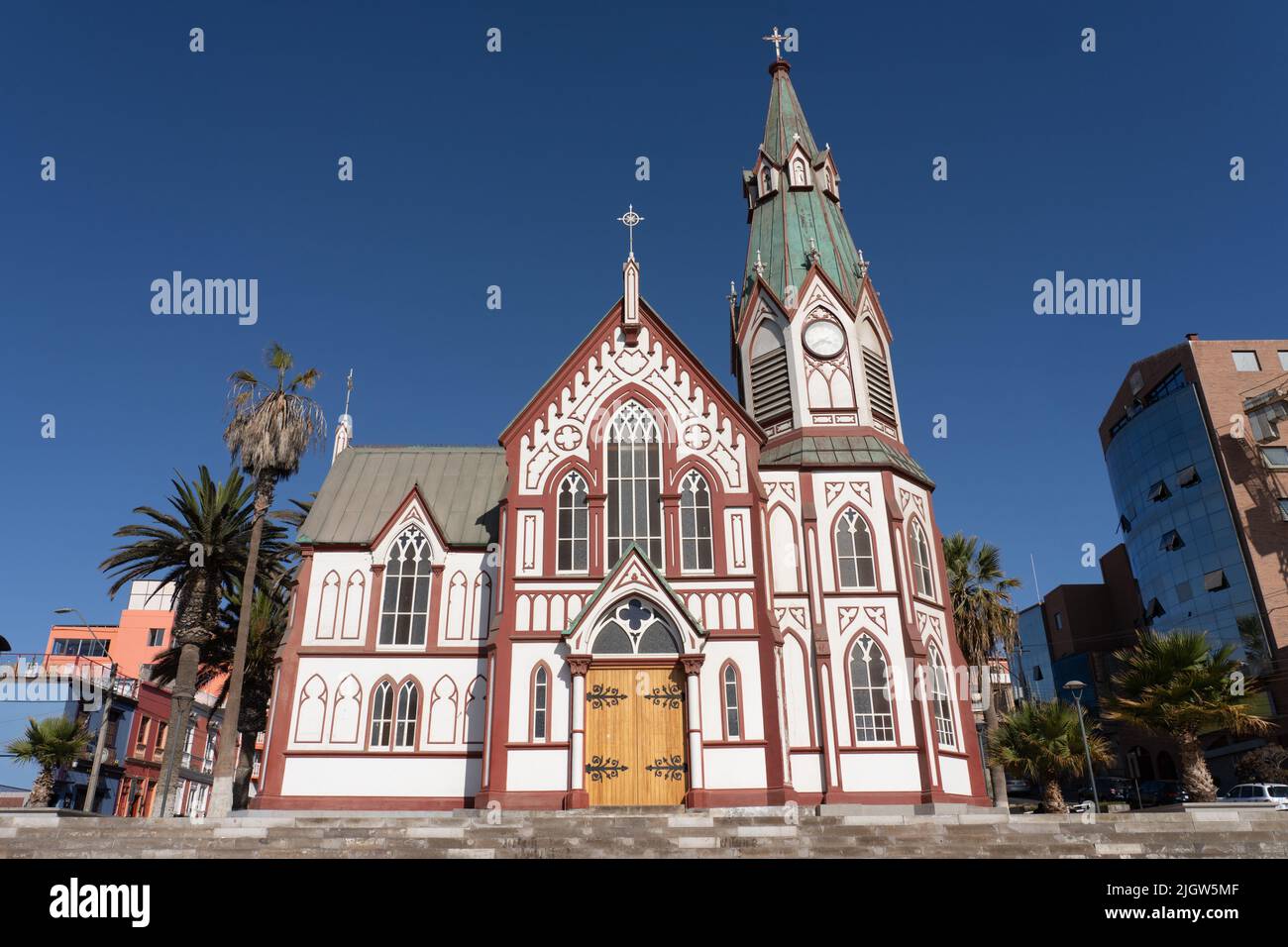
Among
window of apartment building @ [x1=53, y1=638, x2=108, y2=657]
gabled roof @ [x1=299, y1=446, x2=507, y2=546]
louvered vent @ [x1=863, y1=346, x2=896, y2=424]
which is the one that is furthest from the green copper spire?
window of apartment building @ [x1=53, y1=638, x2=108, y2=657]

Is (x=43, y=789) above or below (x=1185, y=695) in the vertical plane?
below

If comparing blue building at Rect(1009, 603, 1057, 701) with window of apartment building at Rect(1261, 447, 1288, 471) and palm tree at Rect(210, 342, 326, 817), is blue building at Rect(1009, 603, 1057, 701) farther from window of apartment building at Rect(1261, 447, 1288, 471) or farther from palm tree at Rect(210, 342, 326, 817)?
palm tree at Rect(210, 342, 326, 817)

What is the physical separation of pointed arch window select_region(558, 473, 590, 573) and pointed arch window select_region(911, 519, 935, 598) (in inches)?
400

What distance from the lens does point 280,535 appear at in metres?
36.2

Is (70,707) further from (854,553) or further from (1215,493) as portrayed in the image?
(1215,493)

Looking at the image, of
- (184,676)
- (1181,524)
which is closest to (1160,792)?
(1181,524)

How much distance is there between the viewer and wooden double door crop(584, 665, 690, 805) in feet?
77.4

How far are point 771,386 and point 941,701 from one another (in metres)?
12.1

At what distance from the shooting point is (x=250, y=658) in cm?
3706

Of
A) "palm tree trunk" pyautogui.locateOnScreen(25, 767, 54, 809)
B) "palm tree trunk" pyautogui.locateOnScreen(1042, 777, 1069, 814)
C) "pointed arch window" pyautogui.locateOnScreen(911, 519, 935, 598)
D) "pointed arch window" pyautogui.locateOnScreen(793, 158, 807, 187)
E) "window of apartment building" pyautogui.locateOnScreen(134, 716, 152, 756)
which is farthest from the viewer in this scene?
"window of apartment building" pyautogui.locateOnScreen(134, 716, 152, 756)

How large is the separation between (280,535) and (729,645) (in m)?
21.0
